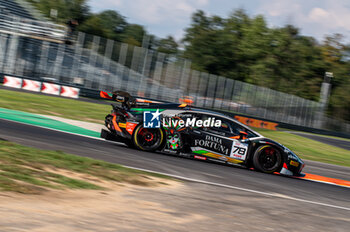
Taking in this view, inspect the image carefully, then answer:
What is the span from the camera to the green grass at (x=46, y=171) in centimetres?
548

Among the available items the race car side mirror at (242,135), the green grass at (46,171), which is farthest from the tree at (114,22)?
the green grass at (46,171)

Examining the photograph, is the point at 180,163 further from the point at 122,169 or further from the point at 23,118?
the point at 23,118

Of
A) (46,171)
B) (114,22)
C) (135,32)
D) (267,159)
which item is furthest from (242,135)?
(114,22)

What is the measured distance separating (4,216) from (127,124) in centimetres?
570

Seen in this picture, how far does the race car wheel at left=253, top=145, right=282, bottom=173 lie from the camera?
9.70 m

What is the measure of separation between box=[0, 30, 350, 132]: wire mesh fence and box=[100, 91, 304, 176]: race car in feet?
62.9

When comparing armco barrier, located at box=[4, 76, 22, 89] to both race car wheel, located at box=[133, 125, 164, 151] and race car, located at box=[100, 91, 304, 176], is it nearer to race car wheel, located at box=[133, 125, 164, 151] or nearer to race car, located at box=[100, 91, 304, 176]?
race car, located at box=[100, 91, 304, 176]

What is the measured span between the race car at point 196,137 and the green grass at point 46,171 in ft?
7.31

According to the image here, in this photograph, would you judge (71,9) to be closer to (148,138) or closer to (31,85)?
(31,85)

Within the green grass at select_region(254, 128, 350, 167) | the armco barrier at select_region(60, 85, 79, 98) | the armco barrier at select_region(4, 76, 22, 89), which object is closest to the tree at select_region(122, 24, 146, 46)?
the armco barrier at select_region(60, 85, 79, 98)

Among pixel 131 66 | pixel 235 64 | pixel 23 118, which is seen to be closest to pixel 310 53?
pixel 235 64

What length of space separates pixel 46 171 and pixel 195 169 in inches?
133

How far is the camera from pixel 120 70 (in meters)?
29.2

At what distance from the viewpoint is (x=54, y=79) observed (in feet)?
91.1
